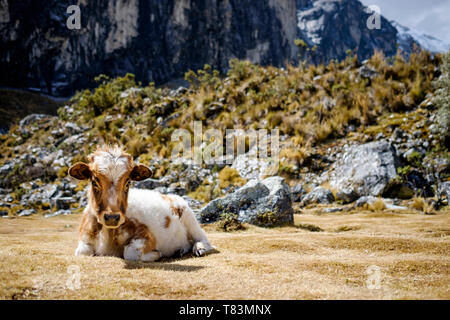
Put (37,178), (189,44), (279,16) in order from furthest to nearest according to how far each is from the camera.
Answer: (279,16) → (189,44) → (37,178)

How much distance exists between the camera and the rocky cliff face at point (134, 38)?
2249 inches

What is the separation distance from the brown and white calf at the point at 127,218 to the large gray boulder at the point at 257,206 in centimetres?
274

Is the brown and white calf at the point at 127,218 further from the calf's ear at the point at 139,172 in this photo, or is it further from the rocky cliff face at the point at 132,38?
the rocky cliff face at the point at 132,38

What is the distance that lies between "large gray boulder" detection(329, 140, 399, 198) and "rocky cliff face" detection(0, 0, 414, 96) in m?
52.4

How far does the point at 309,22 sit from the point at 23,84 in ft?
363

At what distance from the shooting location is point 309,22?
5148 inches

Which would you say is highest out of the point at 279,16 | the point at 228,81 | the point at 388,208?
the point at 279,16

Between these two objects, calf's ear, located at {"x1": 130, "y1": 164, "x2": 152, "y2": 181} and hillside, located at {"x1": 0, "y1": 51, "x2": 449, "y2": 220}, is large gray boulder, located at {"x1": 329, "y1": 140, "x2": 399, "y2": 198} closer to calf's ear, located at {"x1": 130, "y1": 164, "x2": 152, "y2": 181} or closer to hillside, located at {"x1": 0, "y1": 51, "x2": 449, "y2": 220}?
hillside, located at {"x1": 0, "y1": 51, "x2": 449, "y2": 220}

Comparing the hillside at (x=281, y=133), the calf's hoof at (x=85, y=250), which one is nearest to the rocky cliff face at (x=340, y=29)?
the hillside at (x=281, y=133)

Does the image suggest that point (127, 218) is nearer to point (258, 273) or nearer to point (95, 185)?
point (95, 185)

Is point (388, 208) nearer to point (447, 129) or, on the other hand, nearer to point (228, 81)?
point (447, 129)

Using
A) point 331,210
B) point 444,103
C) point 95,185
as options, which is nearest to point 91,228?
point 95,185

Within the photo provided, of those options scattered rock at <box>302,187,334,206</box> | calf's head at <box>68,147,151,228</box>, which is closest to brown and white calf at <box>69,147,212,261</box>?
calf's head at <box>68,147,151,228</box>
